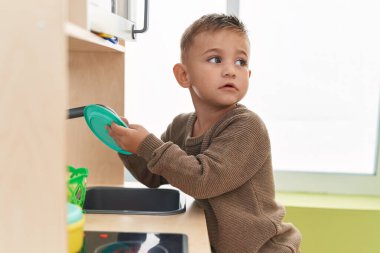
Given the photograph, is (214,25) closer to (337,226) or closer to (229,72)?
(229,72)

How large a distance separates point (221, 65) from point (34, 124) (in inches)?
23.5

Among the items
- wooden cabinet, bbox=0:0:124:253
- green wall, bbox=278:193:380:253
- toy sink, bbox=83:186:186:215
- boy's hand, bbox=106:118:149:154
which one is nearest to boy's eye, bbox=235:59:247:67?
boy's hand, bbox=106:118:149:154

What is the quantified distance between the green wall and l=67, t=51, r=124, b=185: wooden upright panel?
2.27ft

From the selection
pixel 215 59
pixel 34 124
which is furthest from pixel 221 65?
pixel 34 124

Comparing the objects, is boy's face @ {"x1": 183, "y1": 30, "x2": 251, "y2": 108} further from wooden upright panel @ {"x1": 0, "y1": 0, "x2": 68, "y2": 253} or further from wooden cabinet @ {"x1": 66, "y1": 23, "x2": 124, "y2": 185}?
wooden upright panel @ {"x1": 0, "y1": 0, "x2": 68, "y2": 253}

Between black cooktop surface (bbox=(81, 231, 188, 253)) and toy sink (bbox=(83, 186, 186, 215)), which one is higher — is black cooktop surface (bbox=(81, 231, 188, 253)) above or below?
above

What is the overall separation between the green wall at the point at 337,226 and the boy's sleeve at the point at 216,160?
0.65m

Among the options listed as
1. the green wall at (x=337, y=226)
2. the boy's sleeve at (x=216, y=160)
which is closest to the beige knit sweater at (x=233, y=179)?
the boy's sleeve at (x=216, y=160)

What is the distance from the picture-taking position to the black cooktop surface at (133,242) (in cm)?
74

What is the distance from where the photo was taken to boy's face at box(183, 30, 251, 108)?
3.32ft

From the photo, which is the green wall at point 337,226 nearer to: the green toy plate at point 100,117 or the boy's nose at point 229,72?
the boy's nose at point 229,72

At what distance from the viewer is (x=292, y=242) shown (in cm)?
101

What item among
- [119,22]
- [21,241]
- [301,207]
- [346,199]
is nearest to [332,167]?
[346,199]

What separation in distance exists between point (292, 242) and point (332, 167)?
0.78m
